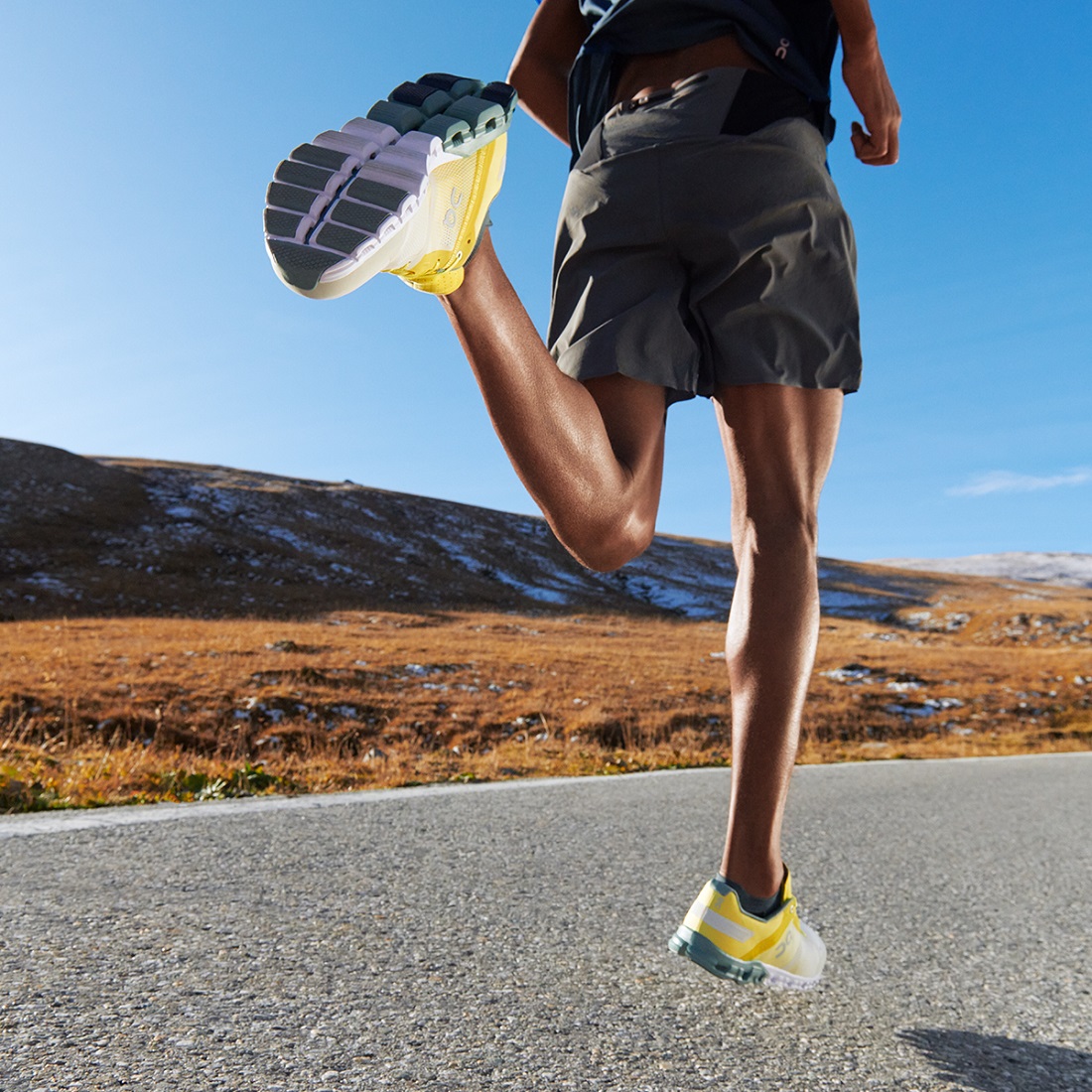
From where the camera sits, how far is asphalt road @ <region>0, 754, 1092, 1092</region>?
1.33 m

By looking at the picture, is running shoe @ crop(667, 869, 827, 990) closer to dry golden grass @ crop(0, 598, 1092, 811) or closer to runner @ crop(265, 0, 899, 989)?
runner @ crop(265, 0, 899, 989)

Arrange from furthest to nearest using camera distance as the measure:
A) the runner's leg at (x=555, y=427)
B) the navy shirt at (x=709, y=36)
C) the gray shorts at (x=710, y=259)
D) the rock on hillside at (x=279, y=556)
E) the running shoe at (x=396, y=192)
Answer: the rock on hillside at (x=279, y=556) → the navy shirt at (x=709, y=36) → the gray shorts at (x=710, y=259) → the runner's leg at (x=555, y=427) → the running shoe at (x=396, y=192)

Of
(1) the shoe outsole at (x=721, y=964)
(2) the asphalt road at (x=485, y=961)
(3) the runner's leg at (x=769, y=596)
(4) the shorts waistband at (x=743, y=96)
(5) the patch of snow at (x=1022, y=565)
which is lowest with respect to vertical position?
(2) the asphalt road at (x=485, y=961)

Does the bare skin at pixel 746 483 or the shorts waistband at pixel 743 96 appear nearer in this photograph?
the bare skin at pixel 746 483

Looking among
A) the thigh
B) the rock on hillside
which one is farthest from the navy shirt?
the rock on hillside

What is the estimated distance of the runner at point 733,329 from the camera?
153 cm

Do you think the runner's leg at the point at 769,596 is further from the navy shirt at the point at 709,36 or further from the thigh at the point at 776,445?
the navy shirt at the point at 709,36

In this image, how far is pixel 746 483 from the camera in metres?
1.73

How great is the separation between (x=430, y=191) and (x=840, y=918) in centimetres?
200

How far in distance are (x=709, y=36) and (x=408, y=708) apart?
10577 mm

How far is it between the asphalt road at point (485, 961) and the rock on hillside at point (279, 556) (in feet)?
88.3

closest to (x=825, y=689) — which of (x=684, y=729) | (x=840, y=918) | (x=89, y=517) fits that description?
(x=684, y=729)

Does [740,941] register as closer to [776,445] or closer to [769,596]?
[769,596]

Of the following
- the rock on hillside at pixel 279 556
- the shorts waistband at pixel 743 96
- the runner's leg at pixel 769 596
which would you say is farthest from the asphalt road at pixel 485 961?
the rock on hillside at pixel 279 556
